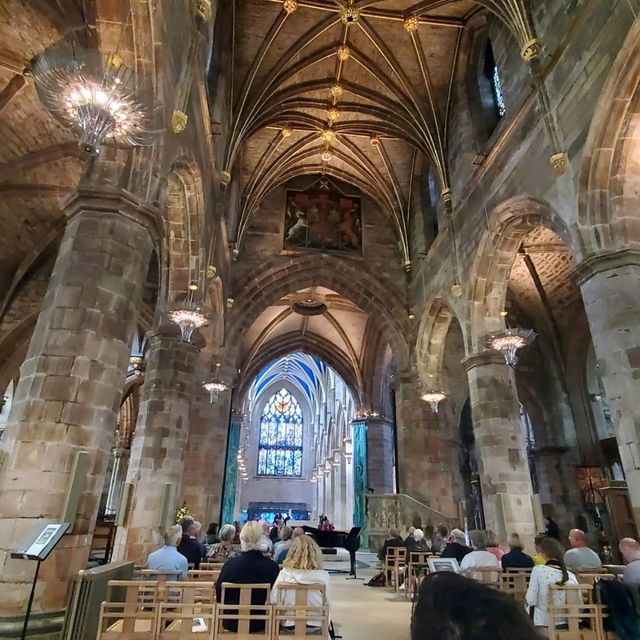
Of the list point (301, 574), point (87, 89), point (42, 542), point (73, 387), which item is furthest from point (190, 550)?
point (87, 89)

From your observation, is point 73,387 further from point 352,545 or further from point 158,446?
point 352,545

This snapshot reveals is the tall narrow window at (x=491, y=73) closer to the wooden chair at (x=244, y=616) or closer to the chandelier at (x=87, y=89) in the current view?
the chandelier at (x=87, y=89)

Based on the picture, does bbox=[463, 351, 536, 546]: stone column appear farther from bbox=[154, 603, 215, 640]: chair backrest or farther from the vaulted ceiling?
bbox=[154, 603, 215, 640]: chair backrest

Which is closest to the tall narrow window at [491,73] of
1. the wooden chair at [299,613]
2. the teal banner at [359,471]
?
the wooden chair at [299,613]

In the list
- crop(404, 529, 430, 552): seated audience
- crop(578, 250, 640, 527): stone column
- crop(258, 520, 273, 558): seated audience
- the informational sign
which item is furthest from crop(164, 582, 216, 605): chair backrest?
crop(404, 529, 430, 552): seated audience

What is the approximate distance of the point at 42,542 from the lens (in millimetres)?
3643

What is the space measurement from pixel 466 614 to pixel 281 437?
41.5 meters

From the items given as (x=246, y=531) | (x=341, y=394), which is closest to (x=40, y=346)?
(x=246, y=531)

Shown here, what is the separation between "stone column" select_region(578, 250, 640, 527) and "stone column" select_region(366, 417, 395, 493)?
47.0 feet

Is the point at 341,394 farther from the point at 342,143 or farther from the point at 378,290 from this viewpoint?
the point at 342,143

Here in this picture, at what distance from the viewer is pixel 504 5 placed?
9.52 metres

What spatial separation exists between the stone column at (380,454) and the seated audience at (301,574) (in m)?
16.5

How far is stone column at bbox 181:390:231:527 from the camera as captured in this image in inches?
550

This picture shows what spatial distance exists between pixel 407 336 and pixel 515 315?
3.83 meters
